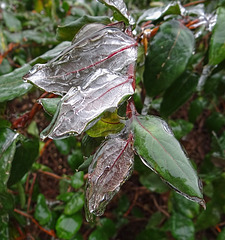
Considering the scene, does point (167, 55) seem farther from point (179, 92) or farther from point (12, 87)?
point (12, 87)

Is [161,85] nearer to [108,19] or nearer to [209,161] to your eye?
[108,19]

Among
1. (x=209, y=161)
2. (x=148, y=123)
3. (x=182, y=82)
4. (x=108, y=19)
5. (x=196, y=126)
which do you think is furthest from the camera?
(x=196, y=126)

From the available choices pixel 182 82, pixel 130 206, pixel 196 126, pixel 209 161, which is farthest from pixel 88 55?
pixel 196 126

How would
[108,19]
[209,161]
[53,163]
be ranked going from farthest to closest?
[53,163], [209,161], [108,19]

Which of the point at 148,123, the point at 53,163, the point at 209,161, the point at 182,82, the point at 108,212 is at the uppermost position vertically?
the point at 148,123

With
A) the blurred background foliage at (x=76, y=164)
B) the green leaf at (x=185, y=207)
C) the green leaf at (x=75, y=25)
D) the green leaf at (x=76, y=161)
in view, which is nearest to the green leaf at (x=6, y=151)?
the blurred background foliage at (x=76, y=164)

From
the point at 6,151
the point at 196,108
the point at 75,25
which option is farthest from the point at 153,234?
the point at 75,25

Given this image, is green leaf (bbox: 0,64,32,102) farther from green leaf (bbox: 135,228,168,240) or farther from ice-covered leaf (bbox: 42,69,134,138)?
green leaf (bbox: 135,228,168,240)
